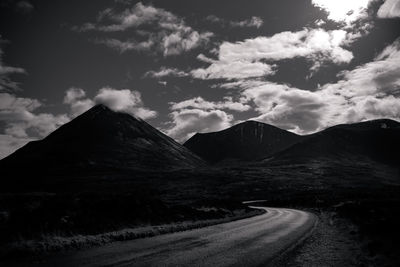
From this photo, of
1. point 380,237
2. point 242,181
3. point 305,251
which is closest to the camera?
point 305,251

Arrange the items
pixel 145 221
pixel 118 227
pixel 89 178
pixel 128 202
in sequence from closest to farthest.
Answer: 1. pixel 118 227
2. pixel 145 221
3. pixel 128 202
4. pixel 89 178

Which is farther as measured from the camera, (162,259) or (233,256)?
(233,256)

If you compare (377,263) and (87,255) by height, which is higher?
(87,255)

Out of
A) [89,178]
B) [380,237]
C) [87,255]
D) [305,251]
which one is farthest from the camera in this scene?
[89,178]

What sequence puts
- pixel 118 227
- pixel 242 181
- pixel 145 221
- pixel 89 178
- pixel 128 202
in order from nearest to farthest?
pixel 118 227 < pixel 145 221 < pixel 128 202 < pixel 242 181 < pixel 89 178

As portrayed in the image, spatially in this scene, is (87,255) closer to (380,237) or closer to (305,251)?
(305,251)

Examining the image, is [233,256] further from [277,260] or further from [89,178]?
[89,178]

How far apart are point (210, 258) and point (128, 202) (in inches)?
773

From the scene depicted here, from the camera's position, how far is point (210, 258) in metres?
13.3

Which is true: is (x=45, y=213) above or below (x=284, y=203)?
above

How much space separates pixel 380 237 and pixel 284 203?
65643 mm

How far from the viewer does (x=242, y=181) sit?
179m

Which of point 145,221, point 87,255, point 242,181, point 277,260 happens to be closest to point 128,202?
point 145,221

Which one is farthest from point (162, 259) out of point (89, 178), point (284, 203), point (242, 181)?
point (89, 178)
